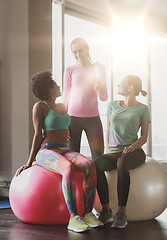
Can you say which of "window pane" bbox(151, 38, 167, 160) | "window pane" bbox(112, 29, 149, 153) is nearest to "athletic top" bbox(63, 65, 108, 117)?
"window pane" bbox(112, 29, 149, 153)

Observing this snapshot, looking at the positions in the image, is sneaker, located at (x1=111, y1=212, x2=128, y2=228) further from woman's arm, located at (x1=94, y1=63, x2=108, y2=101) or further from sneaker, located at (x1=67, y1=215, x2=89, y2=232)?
woman's arm, located at (x1=94, y1=63, x2=108, y2=101)

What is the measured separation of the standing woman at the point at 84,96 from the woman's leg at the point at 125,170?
32 cm

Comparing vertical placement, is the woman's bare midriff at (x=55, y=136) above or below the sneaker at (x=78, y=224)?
above

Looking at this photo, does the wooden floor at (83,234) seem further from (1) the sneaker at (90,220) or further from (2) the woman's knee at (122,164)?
(2) the woman's knee at (122,164)

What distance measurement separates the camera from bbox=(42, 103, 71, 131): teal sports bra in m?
2.59

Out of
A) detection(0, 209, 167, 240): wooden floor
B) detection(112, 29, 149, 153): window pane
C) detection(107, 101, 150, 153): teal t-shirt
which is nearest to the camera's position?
detection(0, 209, 167, 240): wooden floor

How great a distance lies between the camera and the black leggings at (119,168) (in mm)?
2510

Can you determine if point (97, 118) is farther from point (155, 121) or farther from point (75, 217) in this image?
point (155, 121)

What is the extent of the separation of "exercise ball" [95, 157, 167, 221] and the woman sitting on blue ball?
278 millimetres

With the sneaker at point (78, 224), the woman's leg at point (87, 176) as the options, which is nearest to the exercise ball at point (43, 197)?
the woman's leg at point (87, 176)

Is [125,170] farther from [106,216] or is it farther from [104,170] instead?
[106,216]

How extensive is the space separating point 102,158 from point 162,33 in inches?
178

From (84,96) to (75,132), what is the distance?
1.04 ft

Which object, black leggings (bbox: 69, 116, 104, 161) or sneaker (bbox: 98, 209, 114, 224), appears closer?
sneaker (bbox: 98, 209, 114, 224)
